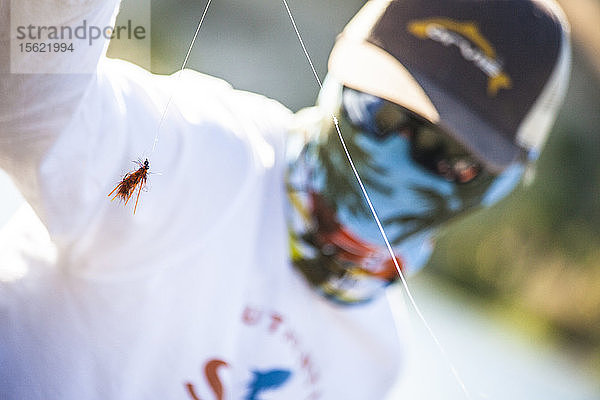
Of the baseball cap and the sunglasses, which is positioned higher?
the baseball cap

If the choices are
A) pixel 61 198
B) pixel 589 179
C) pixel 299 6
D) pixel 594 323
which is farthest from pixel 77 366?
pixel 589 179

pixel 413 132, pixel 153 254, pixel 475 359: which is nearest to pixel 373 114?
pixel 413 132

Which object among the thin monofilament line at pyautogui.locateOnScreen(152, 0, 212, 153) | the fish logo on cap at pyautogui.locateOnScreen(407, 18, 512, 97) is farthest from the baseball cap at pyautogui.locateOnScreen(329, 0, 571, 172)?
the thin monofilament line at pyautogui.locateOnScreen(152, 0, 212, 153)

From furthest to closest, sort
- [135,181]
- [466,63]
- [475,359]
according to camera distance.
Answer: [475,359] < [466,63] < [135,181]

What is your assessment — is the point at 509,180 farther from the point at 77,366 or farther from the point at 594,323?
the point at 594,323

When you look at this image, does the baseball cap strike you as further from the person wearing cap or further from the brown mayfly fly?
the brown mayfly fly

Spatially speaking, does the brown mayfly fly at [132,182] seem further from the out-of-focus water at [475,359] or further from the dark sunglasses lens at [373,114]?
the out-of-focus water at [475,359]

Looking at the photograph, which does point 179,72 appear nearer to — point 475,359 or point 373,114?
point 373,114
